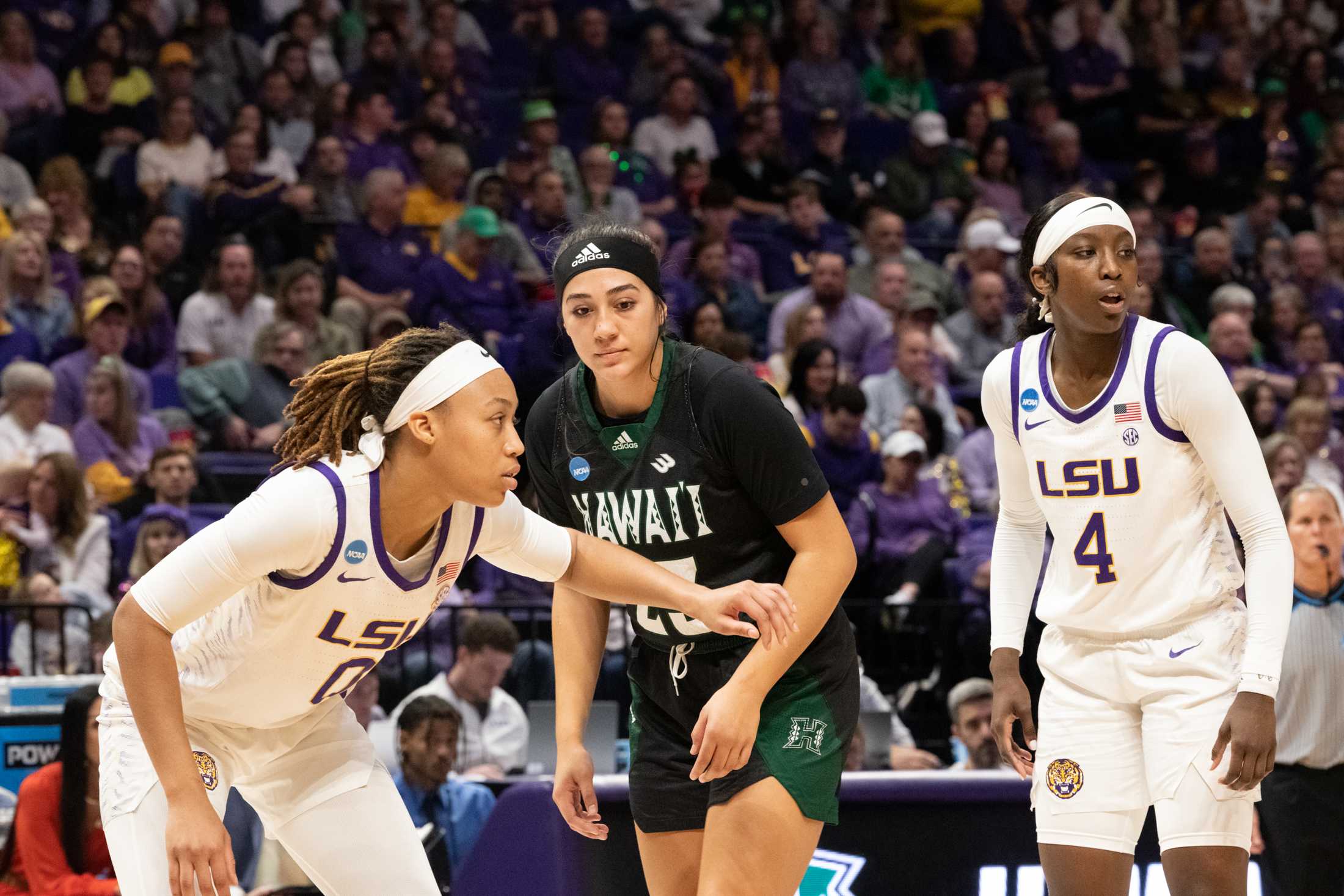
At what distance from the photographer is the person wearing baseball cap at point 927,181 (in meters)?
12.1

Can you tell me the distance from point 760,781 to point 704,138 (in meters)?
9.03

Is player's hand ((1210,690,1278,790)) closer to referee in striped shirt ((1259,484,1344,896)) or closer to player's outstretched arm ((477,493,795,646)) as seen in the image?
player's outstretched arm ((477,493,795,646))

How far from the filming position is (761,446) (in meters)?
3.59

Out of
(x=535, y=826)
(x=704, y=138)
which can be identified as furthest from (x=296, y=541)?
(x=704, y=138)

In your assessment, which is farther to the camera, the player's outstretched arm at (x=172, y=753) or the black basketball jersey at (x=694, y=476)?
the black basketball jersey at (x=694, y=476)

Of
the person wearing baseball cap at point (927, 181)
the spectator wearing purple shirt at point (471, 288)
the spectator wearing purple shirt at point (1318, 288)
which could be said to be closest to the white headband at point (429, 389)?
the spectator wearing purple shirt at point (471, 288)

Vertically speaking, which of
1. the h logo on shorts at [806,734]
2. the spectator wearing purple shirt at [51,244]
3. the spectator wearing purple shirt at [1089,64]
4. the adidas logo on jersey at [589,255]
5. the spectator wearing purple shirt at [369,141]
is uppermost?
the spectator wearing purple shirt at [1089,64]

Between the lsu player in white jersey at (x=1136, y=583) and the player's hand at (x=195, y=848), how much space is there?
1783mm

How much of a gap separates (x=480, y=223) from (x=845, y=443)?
8.99 ft

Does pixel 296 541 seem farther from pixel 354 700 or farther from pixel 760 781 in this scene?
pixel 354 700

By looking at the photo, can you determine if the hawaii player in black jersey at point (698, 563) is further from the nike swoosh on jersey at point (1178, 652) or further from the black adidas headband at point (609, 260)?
the nike swoosh on jersey at point (1178, 652)

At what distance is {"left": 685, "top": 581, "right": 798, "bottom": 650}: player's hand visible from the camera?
11.1 feet

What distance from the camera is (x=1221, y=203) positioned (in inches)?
511

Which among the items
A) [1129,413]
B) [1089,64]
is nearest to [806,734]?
[1129,413]
